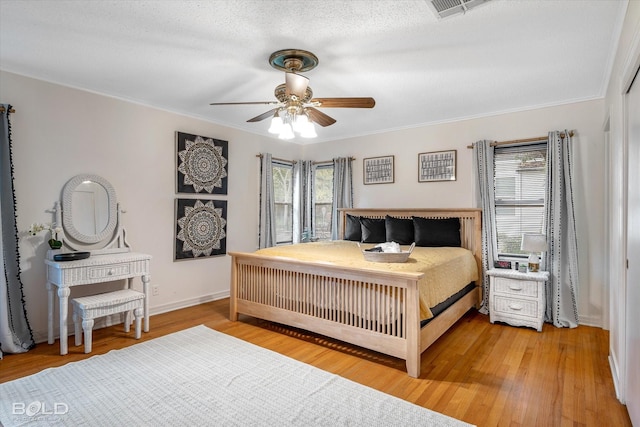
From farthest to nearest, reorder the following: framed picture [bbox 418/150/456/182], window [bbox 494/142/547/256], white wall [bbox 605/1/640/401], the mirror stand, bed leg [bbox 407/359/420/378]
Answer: framed picture [bbox 418/150/456/182] → window [bbox 494/142/547/256] → the mirror stand → bed leg [bbox 407/359/420/378] → white wall [bbox 605/1/640/401]

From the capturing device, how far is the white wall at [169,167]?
10.1 feet

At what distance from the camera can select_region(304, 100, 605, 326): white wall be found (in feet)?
11.6

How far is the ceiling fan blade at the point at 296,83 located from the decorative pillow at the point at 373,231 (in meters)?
2.42

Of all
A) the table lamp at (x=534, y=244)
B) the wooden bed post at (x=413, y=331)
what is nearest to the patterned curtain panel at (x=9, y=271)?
the wooden bed post at (x=413, y=331)

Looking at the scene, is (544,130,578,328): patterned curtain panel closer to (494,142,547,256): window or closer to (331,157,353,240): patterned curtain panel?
(494,142,547,256): window

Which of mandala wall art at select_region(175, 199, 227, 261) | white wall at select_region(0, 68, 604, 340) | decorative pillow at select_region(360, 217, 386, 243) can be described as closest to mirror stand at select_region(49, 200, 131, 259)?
white wall at select_region(0, 68, 604, 340)

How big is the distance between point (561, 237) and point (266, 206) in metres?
3.77

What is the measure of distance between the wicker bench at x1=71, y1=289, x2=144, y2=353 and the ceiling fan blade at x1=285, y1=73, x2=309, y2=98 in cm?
236

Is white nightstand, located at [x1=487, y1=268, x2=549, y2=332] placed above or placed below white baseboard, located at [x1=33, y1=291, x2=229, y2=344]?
above

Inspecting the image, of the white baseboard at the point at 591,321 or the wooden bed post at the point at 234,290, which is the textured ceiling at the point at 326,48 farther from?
the white baseboard at the point at 591,321

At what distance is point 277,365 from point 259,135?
3538 mm

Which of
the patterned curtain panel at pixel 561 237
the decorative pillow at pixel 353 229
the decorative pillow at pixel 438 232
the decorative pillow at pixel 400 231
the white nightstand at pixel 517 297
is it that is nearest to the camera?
the white nightstand at pixel 517 297

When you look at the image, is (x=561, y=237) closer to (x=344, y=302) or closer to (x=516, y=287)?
(x=516, y=287)

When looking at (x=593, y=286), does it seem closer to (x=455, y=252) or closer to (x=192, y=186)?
(x=455, y=252)
